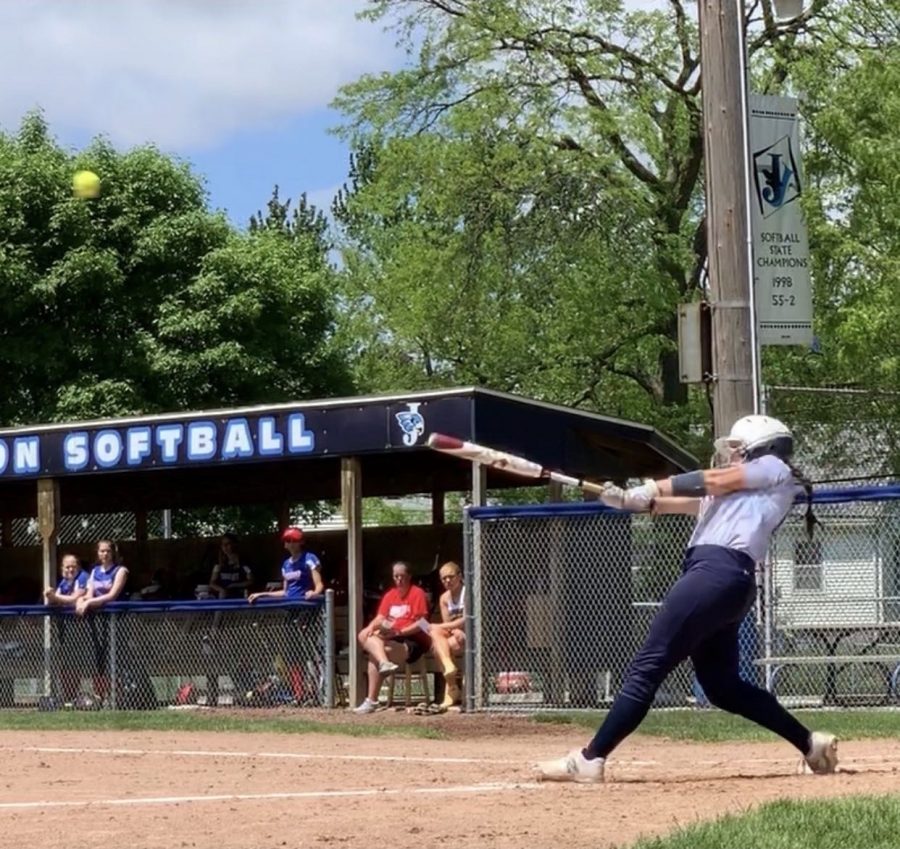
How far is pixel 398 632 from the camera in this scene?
1758 centimetres

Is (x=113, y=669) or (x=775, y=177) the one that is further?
(x=113, y=669)

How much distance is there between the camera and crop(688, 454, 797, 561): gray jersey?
9.12m

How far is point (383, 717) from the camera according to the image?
16.5 meters

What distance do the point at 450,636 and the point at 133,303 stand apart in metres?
19.1

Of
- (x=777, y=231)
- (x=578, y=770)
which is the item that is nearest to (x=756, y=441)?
(x=578, y=770)

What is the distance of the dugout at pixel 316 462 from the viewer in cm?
1800

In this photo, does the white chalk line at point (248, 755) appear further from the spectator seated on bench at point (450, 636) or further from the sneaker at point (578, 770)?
the spectator seated on bench at point (450, 636)

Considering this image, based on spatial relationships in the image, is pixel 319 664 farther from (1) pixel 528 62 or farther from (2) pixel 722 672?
(1) pixel 528 62

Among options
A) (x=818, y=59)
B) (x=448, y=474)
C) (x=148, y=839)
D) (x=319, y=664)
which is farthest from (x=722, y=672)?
(x=818, y=59)

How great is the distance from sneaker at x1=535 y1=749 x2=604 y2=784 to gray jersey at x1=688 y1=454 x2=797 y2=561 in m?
1.23

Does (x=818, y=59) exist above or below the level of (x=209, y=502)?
above

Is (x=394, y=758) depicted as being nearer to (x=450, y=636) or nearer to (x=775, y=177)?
(x=450, y=636)

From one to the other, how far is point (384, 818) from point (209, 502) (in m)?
17.3

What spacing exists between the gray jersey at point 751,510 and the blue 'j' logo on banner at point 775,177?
6.96 m
